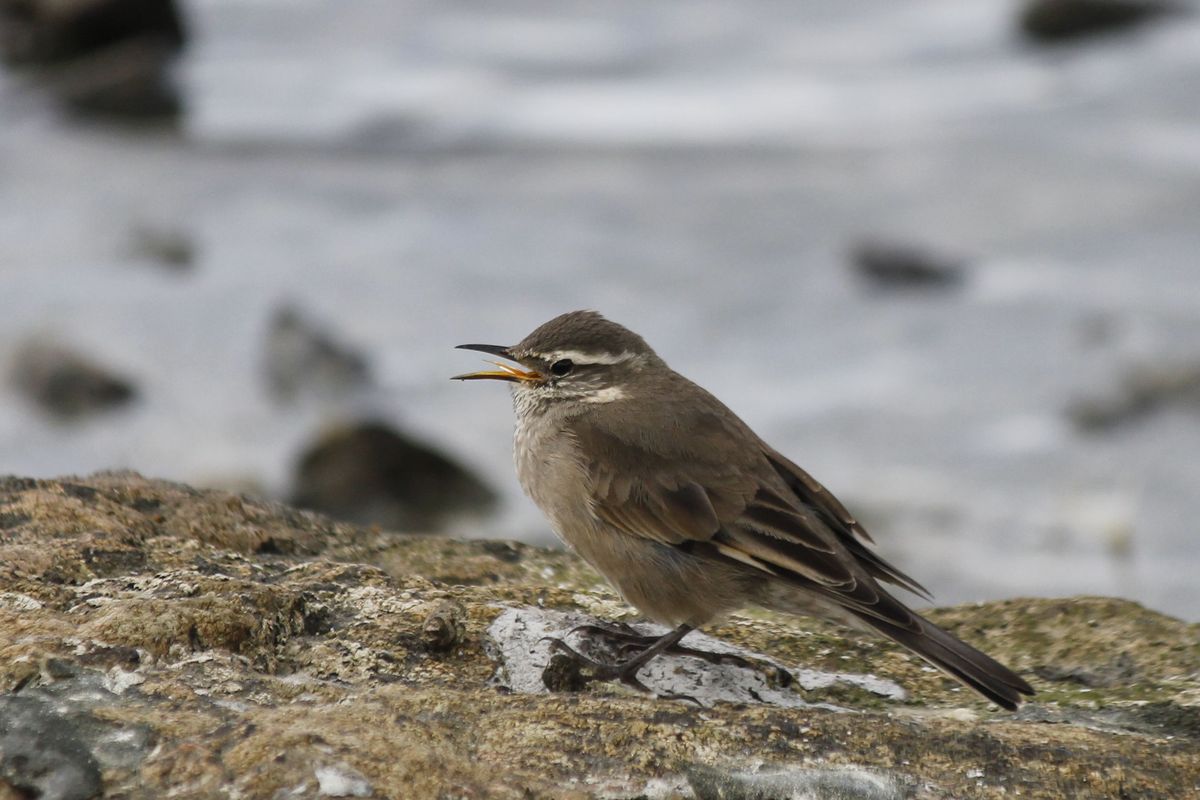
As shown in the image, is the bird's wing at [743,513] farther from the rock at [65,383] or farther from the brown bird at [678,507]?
the rock at [65,383]

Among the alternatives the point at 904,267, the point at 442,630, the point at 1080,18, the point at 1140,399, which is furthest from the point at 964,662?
the point at 1080,18

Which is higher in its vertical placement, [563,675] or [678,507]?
[678,507]

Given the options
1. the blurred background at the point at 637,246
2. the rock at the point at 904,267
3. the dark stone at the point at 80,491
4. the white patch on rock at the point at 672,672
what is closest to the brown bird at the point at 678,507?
the white patch on rock at the point at 672,672

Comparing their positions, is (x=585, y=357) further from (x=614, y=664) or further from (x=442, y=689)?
(x=442, y=689)

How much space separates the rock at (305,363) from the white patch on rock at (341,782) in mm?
12783

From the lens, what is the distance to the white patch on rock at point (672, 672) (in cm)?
562

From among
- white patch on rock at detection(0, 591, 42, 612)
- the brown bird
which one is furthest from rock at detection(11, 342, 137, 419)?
white patch on rock at detection(0, 591, 42, 612)

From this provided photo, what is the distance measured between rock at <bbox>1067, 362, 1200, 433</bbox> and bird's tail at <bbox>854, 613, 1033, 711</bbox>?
10980mm

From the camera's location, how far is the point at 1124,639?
6461 mm

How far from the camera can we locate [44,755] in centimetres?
423

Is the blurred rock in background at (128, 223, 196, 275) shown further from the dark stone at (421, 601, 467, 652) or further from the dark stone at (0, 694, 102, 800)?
the dark stone at (0, 694, 102, 800)

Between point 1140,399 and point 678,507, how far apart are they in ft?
36.7

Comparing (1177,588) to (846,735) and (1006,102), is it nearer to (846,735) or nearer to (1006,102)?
(846,735)

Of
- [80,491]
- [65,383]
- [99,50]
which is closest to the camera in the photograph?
[80,491]
